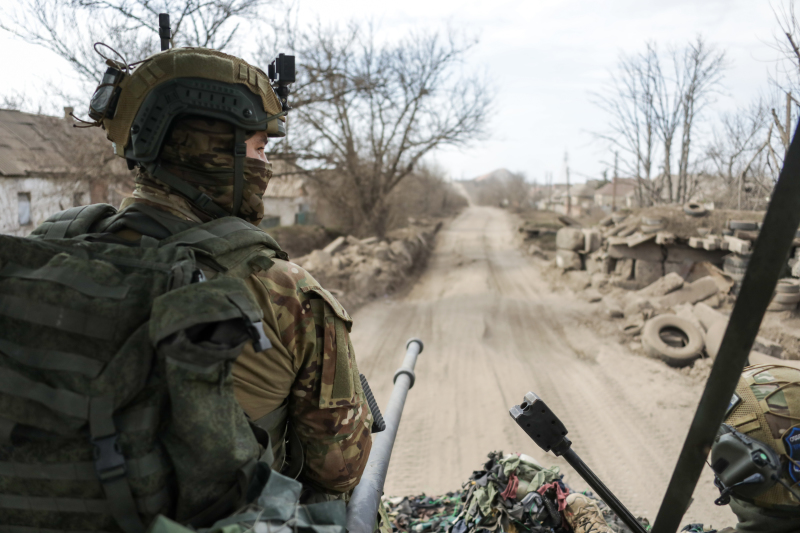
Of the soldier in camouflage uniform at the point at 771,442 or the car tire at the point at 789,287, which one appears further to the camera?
the car tire at the point at 789,287

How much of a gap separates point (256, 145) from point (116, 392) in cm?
110

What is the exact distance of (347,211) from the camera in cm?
2023

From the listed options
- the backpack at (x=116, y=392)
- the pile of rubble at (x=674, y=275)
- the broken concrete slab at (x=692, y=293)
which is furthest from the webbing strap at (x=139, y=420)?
the broken concrete slab at (x=692, y=293)

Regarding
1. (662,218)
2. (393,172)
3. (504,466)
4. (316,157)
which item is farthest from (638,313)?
(393,172)

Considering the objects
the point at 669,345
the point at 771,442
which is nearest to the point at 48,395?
the point at 771,442

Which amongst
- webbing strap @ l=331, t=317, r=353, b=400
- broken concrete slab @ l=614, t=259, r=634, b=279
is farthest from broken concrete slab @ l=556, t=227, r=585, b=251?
webbing strap @ l=331, t=317, r=353, b=400

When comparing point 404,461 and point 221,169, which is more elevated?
point 221,169

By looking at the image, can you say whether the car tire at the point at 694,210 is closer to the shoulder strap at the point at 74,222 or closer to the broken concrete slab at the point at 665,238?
the broken concrete slab at the point at 665,238

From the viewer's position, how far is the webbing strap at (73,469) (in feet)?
3.96

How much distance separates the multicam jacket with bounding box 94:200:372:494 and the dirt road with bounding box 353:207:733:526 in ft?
12.5

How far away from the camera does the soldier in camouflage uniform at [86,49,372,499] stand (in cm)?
168

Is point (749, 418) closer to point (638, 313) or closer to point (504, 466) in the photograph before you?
point (504, 466)

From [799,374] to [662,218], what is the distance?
11721 millimetres

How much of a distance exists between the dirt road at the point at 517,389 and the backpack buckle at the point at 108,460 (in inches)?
182
